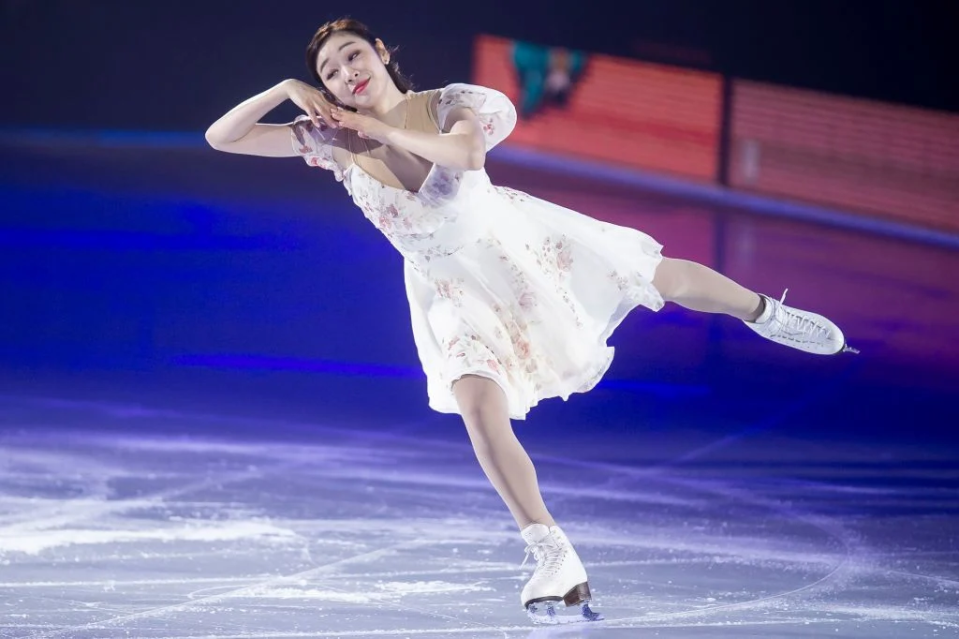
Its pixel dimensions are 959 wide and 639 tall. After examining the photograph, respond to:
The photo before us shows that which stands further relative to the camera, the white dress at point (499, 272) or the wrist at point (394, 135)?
the white dress at point (499, 272)

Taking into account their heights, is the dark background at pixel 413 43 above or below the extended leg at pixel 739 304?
above

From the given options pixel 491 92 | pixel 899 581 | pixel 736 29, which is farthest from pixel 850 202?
pixel 491 92

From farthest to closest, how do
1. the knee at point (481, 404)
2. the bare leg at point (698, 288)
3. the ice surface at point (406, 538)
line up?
the bare leg at point (698, 288) < the ice surface at point (406, 538) < the knee at point (481, 404)

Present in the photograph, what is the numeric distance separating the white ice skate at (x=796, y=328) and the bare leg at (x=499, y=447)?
103 cm

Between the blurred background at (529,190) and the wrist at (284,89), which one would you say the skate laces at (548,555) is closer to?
the wrist at (284,89)

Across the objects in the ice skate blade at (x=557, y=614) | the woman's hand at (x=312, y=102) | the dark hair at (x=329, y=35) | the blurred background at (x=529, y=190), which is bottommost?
the ice skate blade at (x=557, y=614)

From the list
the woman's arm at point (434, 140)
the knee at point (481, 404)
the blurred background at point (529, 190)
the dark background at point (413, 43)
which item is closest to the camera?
the woman's arm at point (434, 140)

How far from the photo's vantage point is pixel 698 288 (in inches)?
156

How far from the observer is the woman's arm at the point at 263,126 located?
11.3 feet

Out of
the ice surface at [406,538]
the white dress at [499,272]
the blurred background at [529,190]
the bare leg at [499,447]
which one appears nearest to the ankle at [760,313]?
the white dress at [499,272]

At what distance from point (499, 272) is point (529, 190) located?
12.8 feet

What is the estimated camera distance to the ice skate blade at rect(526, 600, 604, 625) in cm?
338

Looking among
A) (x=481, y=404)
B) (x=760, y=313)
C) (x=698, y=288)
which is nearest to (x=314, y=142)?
(x=481, y=404)

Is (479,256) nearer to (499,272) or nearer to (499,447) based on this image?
(499,272)
